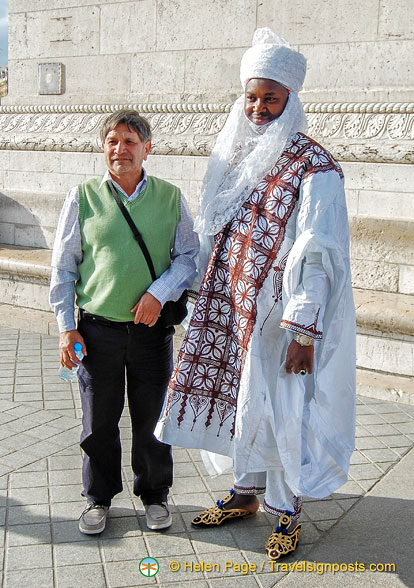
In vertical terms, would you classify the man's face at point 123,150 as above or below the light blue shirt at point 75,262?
above

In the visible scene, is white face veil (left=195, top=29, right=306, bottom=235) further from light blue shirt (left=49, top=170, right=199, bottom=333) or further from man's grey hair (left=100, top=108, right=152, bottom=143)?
man's grey hair (left=100, top=108, right=152, bottom=143)

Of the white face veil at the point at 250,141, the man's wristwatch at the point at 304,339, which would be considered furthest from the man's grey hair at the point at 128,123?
the man's wristwatch at the point at 304,339

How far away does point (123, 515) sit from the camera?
3.25 meters

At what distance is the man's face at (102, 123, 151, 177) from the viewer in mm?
2916

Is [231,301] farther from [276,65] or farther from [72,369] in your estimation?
[276,65]

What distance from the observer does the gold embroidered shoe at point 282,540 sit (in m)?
2.92

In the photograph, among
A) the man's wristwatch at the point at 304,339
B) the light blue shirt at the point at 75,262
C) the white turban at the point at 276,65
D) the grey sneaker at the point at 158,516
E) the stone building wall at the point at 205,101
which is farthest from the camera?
the stone building wall at the point at 205,101

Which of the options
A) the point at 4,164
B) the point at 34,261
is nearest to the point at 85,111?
the point at 4,164

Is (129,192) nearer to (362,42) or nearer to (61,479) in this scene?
(61,479)

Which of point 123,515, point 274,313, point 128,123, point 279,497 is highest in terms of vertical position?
point 128,123

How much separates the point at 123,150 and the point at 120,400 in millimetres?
1051

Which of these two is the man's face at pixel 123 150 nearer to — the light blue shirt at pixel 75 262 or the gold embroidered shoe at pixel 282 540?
the light blue shirt at pixel 75 262

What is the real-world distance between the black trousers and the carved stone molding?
2.99 metres

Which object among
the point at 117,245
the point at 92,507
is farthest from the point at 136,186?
the point at 92,507
